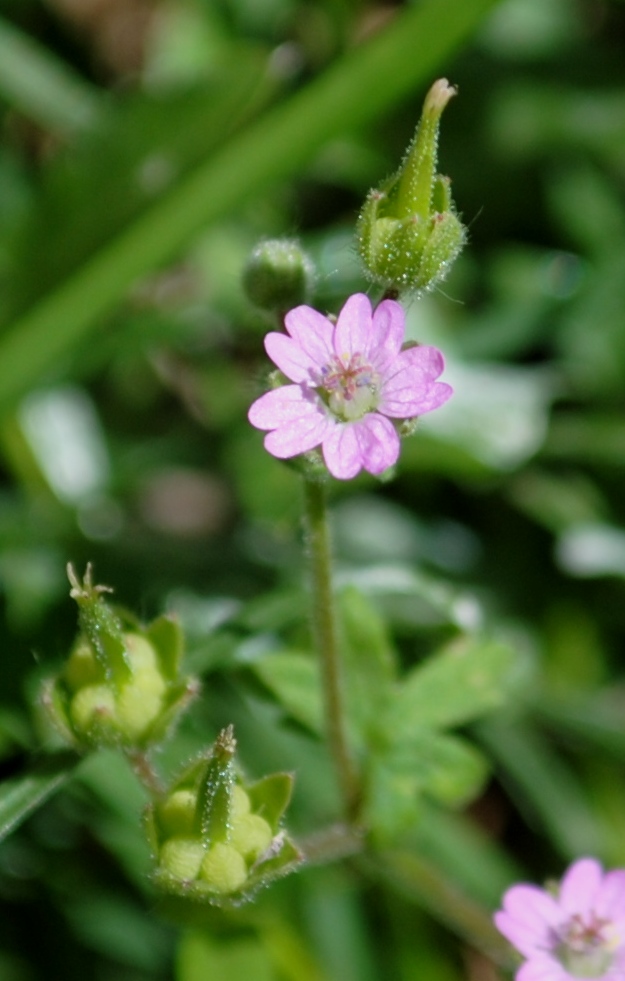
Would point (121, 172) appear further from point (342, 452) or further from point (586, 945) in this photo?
point (586, 945)

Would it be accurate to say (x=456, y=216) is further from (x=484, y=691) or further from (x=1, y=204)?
(x=1, y=204)

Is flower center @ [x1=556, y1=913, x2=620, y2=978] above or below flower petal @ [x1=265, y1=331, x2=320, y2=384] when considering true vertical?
below

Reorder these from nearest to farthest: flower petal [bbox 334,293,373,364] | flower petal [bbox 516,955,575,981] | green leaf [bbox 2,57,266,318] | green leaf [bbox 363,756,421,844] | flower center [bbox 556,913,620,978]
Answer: flower petal [bbox 334,293,373,364], flower petal [bbox 516,955,575,981], flower center [bbox 556,913,620,978], green leaf [bbox 363,756,421,844], green leaf [bbox 2,57,266,318]

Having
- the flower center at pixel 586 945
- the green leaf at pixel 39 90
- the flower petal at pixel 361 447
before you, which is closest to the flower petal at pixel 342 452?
the flower petal at pixel 361 447

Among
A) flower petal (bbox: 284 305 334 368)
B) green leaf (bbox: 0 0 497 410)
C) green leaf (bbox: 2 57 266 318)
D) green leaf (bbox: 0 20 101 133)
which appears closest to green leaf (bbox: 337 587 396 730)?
flower petal (bbox: 284 305 334 368)

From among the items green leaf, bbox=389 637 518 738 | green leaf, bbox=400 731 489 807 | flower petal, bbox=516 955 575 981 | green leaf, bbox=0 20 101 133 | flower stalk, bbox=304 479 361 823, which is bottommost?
flower petal, bbox=516 955 575 981

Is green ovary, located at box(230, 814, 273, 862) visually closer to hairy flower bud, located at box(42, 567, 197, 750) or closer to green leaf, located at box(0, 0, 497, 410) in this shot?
hairy flower bud, located at box(42, 567, 197, 750)

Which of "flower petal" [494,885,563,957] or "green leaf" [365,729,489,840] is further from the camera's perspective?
"green leaf" [365,729,489,840]
